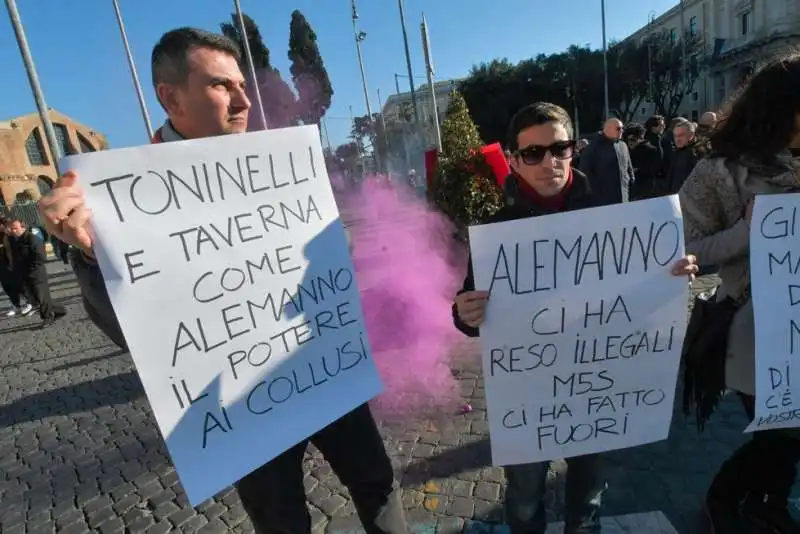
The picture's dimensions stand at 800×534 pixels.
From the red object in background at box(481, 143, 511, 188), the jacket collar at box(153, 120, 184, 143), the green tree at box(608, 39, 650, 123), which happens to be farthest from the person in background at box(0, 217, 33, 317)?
the green tree at box(608, 39, 650, 123)

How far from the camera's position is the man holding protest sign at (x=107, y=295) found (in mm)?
1322

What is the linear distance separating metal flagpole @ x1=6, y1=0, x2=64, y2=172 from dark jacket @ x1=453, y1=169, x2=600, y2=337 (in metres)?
4.41

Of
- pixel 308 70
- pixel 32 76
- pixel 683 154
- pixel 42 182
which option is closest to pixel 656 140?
pixel 683 154

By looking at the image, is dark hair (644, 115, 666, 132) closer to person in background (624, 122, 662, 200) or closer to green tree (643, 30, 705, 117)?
person in background (624, 122, 662, 200)

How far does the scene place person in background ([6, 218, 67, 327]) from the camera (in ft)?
25.1

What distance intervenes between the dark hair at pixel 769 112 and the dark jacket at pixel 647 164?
5.91 metres

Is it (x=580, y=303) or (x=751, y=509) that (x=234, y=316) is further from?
(x=751, y=509)

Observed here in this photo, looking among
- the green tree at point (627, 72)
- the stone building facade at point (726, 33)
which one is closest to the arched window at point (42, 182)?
the green tree at point (627, 72)

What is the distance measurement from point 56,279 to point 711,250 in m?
14.7

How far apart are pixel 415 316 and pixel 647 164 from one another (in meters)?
4.88

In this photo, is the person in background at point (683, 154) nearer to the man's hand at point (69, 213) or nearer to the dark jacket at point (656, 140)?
the dark jacket at point (656, 140)

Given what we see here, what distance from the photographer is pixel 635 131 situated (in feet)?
25.3

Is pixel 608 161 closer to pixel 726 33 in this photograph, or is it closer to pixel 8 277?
pixel 8 277

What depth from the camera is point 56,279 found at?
12.4 m
